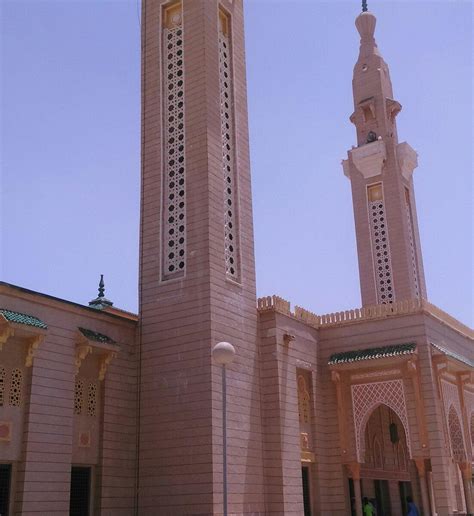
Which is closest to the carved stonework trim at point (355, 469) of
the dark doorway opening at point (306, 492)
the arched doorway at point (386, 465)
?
the dark doorway opening at point (306, 492)

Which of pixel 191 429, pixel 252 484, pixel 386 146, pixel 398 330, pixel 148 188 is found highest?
pixel 386 146

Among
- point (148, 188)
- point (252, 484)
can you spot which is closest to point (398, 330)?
point (252, 484)

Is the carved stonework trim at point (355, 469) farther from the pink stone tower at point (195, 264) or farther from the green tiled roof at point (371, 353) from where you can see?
the pink stone tower at point (195, 264)

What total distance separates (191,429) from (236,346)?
2.57 meters

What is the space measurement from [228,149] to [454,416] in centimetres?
1044

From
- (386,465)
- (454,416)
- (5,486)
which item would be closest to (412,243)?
(386,465)

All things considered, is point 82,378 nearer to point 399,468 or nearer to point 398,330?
point 398,330

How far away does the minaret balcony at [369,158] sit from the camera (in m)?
30.5

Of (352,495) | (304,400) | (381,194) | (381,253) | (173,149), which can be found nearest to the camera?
(173,149)

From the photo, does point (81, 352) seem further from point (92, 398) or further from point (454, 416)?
point (454, 416)

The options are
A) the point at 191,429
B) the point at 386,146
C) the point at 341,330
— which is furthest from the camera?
the point at 386,146

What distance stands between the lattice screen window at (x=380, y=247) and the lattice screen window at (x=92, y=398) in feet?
50.9

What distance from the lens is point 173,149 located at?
1947cm

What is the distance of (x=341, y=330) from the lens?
21.2 metres
